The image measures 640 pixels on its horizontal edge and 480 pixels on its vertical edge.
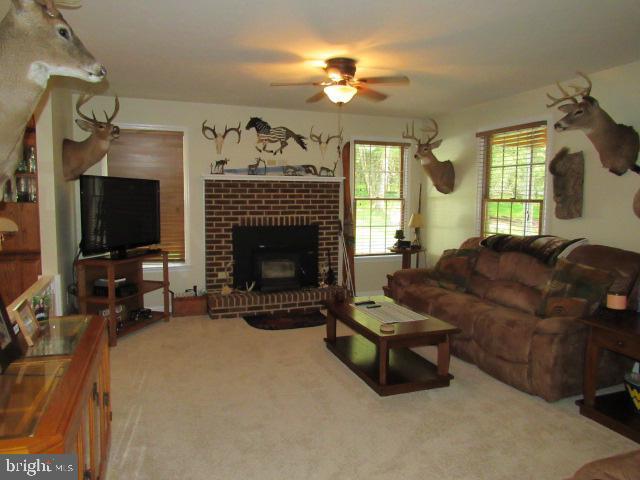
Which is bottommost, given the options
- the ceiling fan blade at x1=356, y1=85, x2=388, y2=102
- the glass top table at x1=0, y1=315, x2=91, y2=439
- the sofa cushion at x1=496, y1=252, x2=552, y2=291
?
the glass top table at x1=0, y1=315, x2=91, y2=439

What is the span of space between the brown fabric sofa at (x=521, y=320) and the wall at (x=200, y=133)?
84.3 inches

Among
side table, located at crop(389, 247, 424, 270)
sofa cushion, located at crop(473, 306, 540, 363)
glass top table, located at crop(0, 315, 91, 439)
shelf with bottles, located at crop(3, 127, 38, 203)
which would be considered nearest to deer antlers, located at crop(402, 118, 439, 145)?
side table, located at crop(389, 247, 424, 270)

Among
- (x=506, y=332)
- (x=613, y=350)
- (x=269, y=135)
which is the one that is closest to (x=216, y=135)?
(x=269, y=135)

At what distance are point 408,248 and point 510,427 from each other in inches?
131

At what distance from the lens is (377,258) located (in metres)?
6.28

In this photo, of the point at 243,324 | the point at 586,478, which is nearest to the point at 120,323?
the point at 243,324

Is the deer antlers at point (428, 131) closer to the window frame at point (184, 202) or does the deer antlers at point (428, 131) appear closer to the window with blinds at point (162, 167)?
the window frame at point (184, 202)

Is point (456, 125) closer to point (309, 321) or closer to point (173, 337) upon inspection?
point (309, 321)

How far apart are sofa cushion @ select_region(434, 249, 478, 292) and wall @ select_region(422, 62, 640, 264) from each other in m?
0.82

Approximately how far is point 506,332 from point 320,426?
1573 millimetres

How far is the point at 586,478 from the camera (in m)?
1.48

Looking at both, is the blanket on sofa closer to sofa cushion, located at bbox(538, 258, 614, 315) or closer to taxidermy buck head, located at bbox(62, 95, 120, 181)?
sofa cushion, located at bbox(538, 258, 614, 315)

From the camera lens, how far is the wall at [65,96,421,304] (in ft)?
16.7

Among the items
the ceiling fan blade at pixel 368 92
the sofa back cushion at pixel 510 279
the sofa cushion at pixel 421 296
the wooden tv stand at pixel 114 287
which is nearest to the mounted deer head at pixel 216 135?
the wooden tv stand at pixel 114 287
